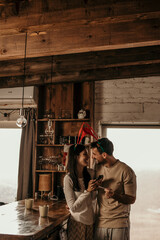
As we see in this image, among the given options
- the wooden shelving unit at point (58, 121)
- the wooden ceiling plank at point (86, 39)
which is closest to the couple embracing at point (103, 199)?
the wooden ceiling plank at point (86, 39)

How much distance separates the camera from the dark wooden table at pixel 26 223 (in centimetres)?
238

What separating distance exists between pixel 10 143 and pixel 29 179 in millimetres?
1189

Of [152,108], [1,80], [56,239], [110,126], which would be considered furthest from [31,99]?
[56,239]

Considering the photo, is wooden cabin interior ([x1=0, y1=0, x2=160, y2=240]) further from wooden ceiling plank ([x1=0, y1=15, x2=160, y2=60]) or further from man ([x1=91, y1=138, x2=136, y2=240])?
man ([x1=91, y1=138, x2=136, y2=240])

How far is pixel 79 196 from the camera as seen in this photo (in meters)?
2.88

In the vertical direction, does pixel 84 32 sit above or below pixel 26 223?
above

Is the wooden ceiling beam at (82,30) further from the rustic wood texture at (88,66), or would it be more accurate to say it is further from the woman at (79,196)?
the woman at (79,196)

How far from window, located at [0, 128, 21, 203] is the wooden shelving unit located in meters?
1.20

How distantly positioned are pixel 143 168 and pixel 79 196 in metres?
2.76

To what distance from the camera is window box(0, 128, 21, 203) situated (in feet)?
21.4

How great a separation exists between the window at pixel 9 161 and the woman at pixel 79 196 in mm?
3632

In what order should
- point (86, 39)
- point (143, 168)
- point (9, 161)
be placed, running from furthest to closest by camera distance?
point (9, 161) → point (143, 168) → point (86, 39)

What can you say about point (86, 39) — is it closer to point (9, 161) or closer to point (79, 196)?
point (79, 196)

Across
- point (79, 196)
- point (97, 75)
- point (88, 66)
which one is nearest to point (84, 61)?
point (88, 66)
